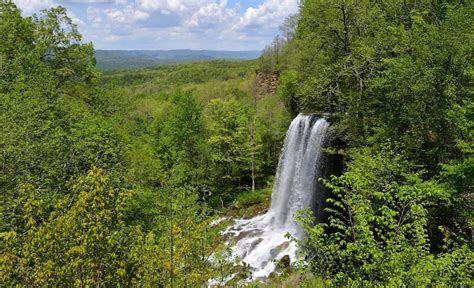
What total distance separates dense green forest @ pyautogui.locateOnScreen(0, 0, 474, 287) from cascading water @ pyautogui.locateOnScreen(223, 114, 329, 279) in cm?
185

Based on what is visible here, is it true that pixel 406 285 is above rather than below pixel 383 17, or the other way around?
below

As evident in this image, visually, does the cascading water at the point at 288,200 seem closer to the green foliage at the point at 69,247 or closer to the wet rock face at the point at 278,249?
the wet rock face at the point at 278,249

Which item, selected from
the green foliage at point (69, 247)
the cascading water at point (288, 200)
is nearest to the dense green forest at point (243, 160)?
the green foliage at point (69, 247)

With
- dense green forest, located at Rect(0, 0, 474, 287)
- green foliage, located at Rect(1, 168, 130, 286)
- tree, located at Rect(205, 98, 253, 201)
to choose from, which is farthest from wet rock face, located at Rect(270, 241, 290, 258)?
green foliage, located at Rect(1, 168, 130, 286)

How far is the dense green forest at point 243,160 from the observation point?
6.32m

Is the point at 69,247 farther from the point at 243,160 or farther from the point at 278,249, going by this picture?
the point at 243,160

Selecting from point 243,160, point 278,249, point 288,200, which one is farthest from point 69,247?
point 243,160

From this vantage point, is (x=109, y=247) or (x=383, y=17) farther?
(x=383, y=17)

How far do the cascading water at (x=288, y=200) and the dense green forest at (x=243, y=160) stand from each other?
185 centimetres

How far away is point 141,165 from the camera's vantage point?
22.3 m

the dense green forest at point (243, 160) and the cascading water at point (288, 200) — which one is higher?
the dense green forest at point (243, 160)

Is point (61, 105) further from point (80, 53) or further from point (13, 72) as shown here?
point (80, 53)

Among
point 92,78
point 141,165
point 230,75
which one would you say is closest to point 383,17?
point 141,165

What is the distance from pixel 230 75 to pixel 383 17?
83061mm
